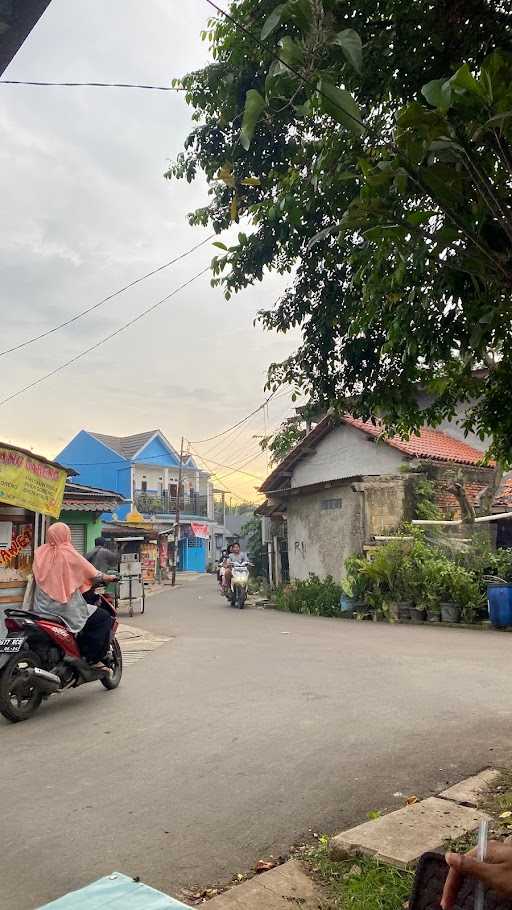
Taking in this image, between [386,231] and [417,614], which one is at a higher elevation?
[386,231]

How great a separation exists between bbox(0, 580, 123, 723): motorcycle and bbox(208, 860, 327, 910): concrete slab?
4041 millimetres

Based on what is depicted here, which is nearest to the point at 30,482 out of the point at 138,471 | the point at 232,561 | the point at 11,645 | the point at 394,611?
the point at 11,645

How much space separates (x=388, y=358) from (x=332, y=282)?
941mm

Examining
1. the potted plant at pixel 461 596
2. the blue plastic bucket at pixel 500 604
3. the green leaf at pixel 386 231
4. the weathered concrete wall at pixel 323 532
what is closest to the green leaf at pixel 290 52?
the green leaf at pixel 386 231

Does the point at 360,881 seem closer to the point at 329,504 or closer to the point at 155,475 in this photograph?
the point at 329,504

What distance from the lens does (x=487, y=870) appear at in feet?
5.72

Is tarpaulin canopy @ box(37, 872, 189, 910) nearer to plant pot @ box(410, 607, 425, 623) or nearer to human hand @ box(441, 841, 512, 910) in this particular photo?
human hand @ box(441, 841, 512, 910)

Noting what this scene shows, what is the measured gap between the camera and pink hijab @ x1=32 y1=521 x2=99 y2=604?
7.46 metres

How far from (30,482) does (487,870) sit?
7632 millimetres

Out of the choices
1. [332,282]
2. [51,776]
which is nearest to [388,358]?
[332,282]

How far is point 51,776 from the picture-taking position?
5.25m

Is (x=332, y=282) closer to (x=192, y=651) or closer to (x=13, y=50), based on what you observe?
(x=13, y=50)

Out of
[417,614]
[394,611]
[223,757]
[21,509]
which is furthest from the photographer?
[394,611]

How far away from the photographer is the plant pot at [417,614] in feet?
51.9
